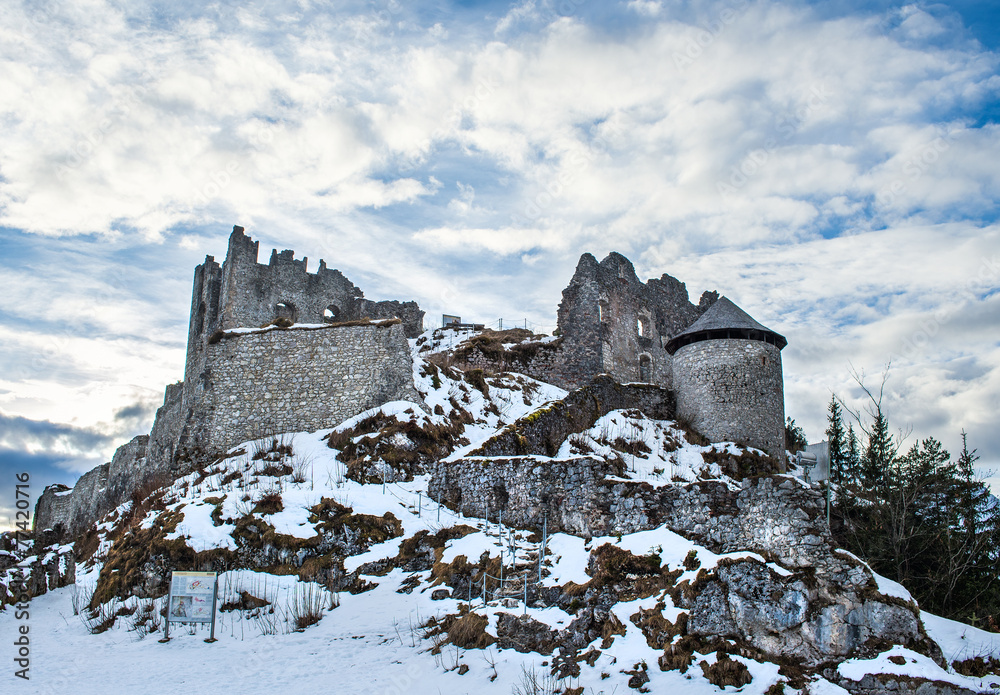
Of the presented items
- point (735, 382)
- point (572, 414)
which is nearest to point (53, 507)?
point (572, 414)

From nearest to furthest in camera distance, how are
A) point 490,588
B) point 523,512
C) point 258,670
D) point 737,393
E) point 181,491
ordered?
point 258,670 → point 490,588 → point 523,512 → point 181,491 → point 737,393

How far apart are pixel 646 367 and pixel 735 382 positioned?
1404 cm

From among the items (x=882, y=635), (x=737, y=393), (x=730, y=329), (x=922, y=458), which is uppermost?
(x=730, y=329)

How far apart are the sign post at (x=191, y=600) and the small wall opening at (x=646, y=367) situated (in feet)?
99.6

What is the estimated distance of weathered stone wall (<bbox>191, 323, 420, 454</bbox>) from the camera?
69.4 ft

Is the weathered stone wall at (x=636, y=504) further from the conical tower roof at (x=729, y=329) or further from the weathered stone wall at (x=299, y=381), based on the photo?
the conical tower roof at (x=729, y=329)

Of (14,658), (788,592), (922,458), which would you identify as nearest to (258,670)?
(14,658)

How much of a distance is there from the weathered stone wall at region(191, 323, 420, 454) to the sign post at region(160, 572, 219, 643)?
9.58m

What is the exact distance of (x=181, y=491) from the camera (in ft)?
58.4

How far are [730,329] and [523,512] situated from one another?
1497 cm

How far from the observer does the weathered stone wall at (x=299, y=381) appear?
21141mm

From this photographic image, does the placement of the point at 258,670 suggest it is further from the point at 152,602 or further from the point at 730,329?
the point at 730,329

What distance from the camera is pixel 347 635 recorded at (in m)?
11.2

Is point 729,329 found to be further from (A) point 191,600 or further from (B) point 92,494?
(B) point 92,494
